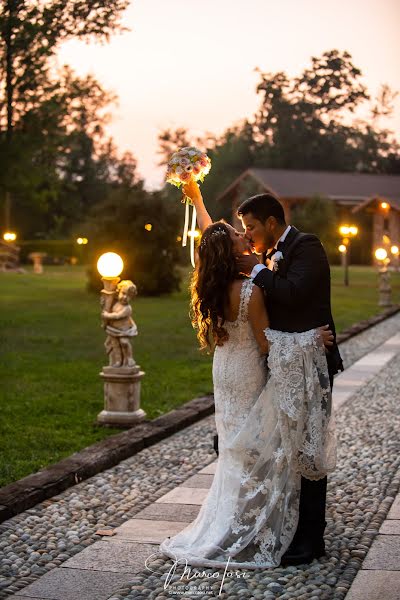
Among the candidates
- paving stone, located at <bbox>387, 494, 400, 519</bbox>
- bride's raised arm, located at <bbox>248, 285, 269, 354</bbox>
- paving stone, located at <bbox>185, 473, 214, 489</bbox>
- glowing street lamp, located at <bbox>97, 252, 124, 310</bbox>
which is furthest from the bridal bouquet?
glowing street lamp, located at <bbox>97, 252, 124, 310</bbox>

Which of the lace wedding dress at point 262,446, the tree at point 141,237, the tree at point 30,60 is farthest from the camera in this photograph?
the tree at point 141,237

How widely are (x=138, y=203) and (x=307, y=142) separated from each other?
5250cm

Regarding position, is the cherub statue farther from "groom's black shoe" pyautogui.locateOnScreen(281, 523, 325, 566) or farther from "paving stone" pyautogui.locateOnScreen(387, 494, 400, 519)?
"groom's black shoe" pyautogui.locateOnScreen(281, 523, 325, 566)

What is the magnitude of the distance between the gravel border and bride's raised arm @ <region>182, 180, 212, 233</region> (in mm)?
2108

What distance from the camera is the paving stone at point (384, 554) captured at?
4.95 metres

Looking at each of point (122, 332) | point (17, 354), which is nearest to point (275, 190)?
point (17, 354)

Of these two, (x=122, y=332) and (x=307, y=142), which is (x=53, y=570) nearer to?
(x=122, y=332)

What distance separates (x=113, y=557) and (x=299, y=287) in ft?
5.57

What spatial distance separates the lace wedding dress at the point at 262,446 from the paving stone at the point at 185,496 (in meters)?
1.30

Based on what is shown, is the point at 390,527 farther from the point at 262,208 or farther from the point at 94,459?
the point at 94,459

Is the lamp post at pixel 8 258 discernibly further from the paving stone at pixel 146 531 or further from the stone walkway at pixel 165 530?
the paving stone at pixel 146 531

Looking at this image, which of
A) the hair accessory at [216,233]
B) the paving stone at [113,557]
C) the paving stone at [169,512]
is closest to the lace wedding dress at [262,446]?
the paving stone at [113,557]

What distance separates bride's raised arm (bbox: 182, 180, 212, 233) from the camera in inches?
213

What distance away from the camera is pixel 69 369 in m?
13.1
